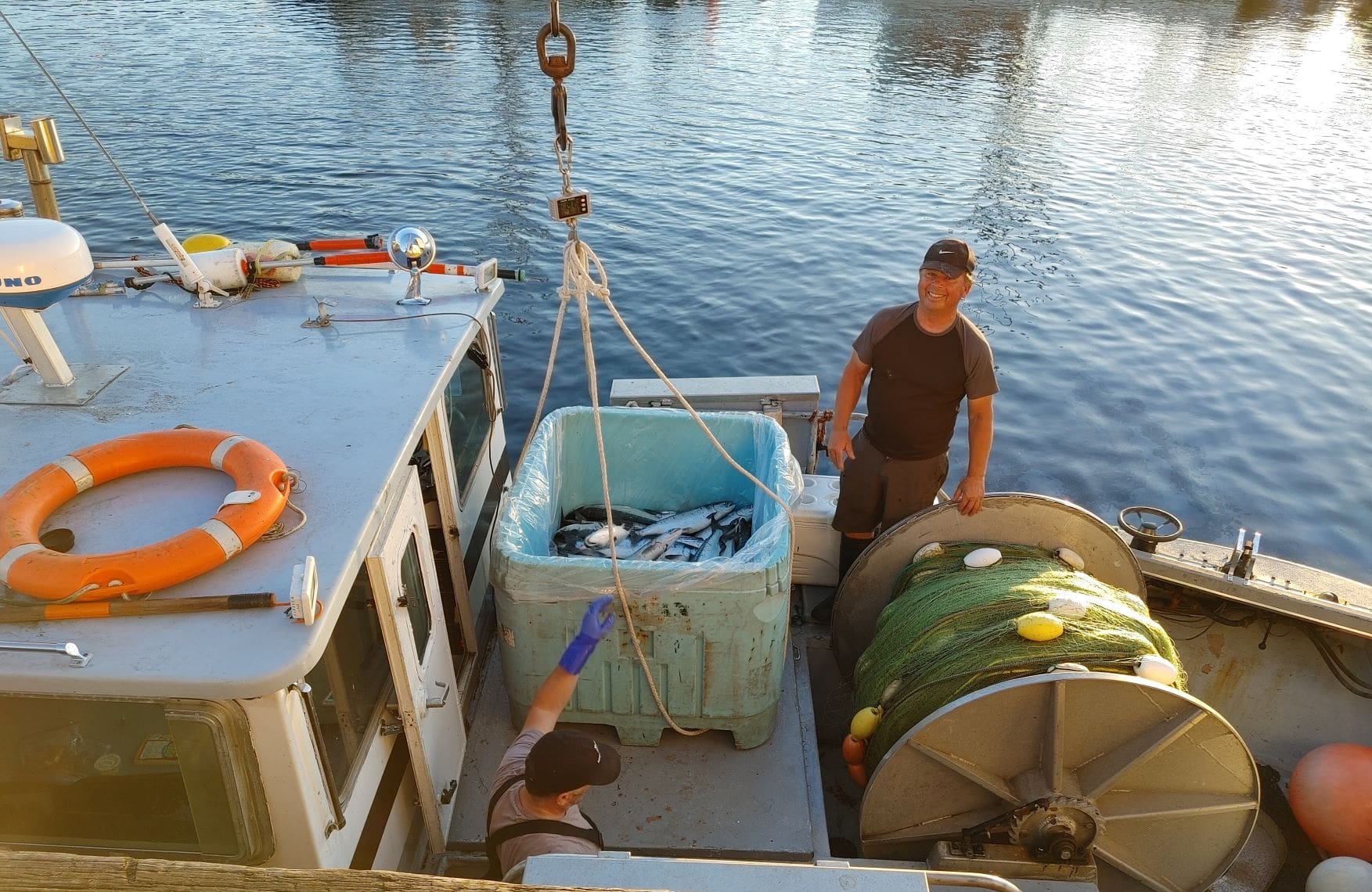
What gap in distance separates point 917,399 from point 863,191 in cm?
1633

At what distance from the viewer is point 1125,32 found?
123 ft

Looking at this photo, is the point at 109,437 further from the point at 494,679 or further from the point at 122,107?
the point at 122,107

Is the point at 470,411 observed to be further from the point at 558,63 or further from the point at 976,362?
the point at 976,362

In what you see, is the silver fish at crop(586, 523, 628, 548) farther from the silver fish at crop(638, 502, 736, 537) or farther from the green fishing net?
the green fishing net

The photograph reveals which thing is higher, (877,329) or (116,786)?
(877,329)

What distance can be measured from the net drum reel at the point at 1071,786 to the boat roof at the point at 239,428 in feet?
8.79

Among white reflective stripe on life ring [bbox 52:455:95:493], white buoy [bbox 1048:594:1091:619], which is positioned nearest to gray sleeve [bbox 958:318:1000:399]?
white buoy [bbox 1048:594:1091:619]

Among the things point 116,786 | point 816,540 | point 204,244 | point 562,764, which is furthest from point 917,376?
point 204,244

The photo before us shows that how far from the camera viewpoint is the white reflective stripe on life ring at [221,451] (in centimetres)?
336

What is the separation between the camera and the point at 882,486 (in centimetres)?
558

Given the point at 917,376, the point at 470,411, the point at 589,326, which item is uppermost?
the point at 589,326

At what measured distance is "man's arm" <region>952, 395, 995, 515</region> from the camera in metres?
5.09

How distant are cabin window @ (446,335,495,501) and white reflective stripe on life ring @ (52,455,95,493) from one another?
1.77 m

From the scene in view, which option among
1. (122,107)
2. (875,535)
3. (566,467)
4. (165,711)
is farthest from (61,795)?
(122,107)
